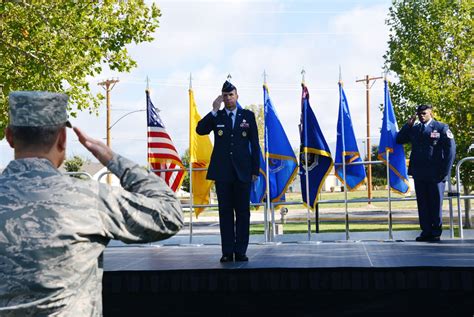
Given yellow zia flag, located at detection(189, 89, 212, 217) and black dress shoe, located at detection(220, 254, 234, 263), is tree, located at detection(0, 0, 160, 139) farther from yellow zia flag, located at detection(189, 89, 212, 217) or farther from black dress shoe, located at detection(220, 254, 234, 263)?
black dress shoe, located at detection(220, 254, 234, 263)

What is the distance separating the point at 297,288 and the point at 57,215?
4267 mm

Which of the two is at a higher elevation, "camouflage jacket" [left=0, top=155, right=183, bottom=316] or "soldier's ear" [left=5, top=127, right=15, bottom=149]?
"soldier's ear" [left=5, top=127, right=15, bottom=149]

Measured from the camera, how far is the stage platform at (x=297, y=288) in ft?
18.9

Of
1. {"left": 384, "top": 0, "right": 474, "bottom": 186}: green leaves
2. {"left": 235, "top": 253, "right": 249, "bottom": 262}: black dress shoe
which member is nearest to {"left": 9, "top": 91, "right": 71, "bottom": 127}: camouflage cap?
{"left": 235, "top": 253, "right": 249, "bottom": 262}: black dress shoe

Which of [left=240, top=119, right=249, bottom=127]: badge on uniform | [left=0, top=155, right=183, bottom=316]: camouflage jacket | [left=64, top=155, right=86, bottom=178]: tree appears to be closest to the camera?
[left=0, top=155, right=183, bottom=316]: camouflage jacket

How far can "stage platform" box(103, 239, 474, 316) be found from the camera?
5.76m

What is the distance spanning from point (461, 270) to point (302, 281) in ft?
4.22

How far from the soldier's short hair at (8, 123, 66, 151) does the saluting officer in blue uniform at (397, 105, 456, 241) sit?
7.63 meters

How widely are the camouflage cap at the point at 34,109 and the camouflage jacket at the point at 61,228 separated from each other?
11cm

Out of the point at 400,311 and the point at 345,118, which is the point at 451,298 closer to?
the point at 400,311

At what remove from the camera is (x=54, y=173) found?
190cm

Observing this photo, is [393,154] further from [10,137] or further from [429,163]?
[10,137]

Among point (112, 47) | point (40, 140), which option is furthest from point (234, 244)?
point (112, 47)

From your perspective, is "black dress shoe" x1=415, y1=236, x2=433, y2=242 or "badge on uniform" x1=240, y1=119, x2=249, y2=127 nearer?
"badge on uniform" x1=240, y1=119, x2=249, y2=127
